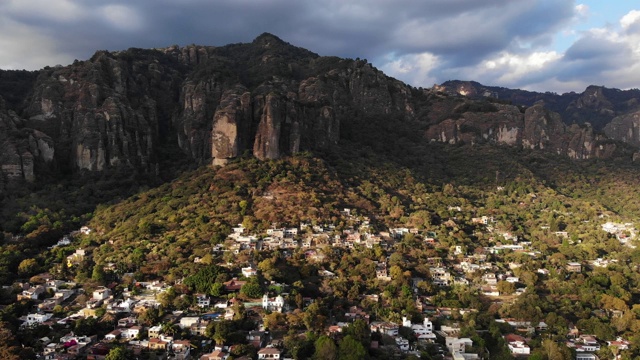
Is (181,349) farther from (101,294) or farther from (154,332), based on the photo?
(101,294)

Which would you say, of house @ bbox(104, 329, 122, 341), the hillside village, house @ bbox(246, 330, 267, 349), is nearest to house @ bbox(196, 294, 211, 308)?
the hillside village

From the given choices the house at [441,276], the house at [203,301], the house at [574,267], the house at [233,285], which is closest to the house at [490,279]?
the house at [441,276]

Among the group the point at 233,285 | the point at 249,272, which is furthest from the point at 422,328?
the point at 233,285

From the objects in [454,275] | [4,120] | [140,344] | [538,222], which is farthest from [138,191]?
[538,222]

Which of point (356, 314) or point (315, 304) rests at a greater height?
point (315, 304)

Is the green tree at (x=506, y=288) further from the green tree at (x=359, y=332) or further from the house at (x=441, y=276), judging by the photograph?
the green tree at (x=359, y=332)

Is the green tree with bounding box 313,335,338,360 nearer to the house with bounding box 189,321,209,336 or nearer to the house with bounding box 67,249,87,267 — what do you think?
the house with bounding box 189,321,209,336
